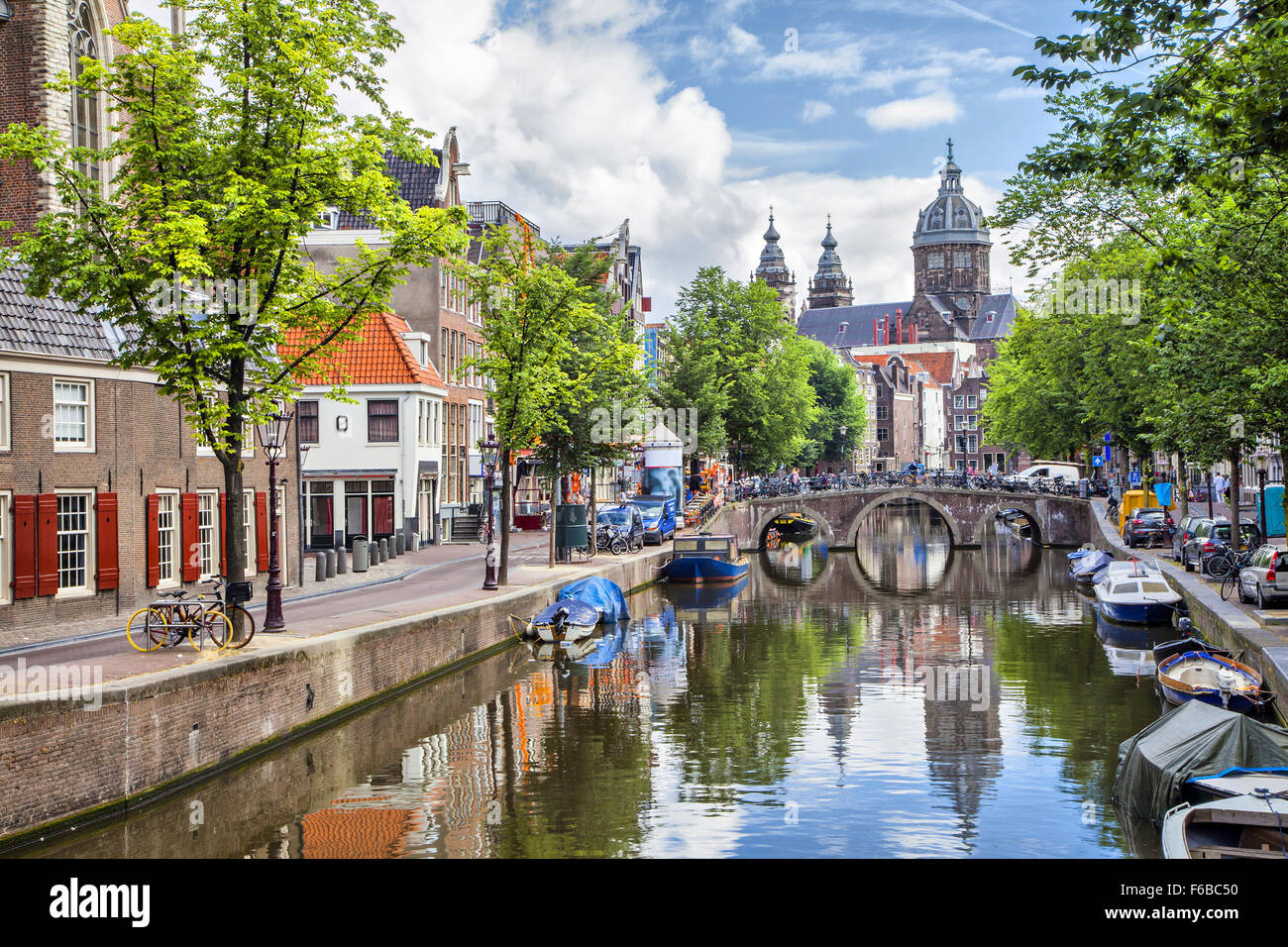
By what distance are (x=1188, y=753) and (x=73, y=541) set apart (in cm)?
2114

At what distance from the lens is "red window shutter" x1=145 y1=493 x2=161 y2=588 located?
28.5 m

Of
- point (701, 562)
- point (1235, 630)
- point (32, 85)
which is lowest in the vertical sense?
point (701, 562)

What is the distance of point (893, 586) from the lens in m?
55.8

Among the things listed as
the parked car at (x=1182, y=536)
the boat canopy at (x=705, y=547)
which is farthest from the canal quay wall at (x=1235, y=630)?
the boat canopy at (x=705, y=547)

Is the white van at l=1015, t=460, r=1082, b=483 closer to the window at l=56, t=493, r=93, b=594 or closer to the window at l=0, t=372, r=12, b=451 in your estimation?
the window at l=56, t=493, r=93, b=594

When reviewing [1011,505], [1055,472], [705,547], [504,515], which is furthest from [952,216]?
[504,515]

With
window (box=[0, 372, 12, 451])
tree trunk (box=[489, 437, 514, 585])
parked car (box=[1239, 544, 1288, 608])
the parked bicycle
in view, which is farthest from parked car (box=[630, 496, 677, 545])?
the parked bicycle

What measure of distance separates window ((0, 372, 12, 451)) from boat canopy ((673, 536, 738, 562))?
33153mm

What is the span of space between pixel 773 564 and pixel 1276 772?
174 feet

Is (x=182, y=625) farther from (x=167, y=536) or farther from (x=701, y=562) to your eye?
(x=701, y=562)

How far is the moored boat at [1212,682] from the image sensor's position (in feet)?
75.2

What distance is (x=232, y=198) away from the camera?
20.0 meters

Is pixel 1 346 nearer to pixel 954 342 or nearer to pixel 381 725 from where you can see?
pixel 381 725

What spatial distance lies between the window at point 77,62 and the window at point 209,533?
11.6m
